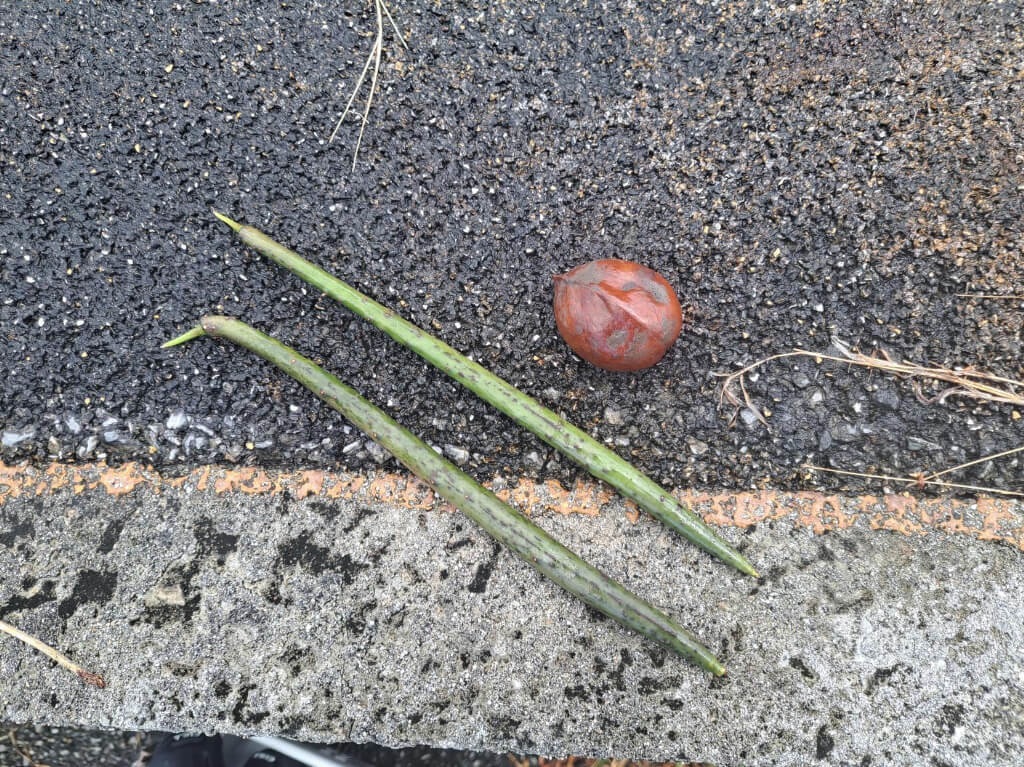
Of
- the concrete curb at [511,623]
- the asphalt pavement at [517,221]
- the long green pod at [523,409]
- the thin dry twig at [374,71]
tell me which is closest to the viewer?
the concrete curb at [511,623]

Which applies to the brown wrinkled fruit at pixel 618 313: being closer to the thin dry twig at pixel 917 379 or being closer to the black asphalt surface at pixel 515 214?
the black asphalt surface at pixel 515 214

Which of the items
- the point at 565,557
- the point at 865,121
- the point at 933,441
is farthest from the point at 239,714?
the point at 865,121

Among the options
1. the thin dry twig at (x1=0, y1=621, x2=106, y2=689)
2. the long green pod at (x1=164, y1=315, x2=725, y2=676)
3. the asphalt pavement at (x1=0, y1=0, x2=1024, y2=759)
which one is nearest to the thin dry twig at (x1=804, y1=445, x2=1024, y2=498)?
the asphalt pavement at (x1=0, y1=0, x2=1024, y2=759)

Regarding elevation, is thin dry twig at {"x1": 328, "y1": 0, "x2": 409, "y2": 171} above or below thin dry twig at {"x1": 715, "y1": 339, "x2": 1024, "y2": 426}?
above

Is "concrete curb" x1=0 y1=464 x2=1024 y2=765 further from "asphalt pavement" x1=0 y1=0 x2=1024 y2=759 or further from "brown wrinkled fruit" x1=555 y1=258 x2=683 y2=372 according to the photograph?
"brown wrinkled fruit" x1=555 y1=258 x2=683 y2=372

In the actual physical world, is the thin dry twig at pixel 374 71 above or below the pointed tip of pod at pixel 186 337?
above

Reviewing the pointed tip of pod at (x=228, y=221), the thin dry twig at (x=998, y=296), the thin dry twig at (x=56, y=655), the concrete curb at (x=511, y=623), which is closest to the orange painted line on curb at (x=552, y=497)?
the concrete curb at (x=511, y=623)

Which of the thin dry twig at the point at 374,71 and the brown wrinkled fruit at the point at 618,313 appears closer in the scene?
the brown wrinkled fruit at the point at 618,313
